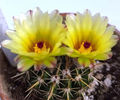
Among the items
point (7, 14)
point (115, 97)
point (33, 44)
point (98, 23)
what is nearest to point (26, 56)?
point (33, 44)

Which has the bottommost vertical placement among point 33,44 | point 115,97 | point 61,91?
point 115,97

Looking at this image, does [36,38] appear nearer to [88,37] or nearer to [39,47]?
[39,47]

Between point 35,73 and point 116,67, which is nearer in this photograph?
point 35,73

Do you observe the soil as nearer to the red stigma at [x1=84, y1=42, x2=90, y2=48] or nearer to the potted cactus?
the potted cactus

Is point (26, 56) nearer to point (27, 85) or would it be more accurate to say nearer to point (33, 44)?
point (33, 44)

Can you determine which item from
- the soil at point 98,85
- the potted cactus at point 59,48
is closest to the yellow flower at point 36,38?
the potted cactus at point 59,48

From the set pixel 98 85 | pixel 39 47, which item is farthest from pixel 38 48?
Answer: pixel 98 85

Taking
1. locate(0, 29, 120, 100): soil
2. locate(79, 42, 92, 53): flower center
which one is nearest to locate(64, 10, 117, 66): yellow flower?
locate(79, 42, 92, 53): flower center
